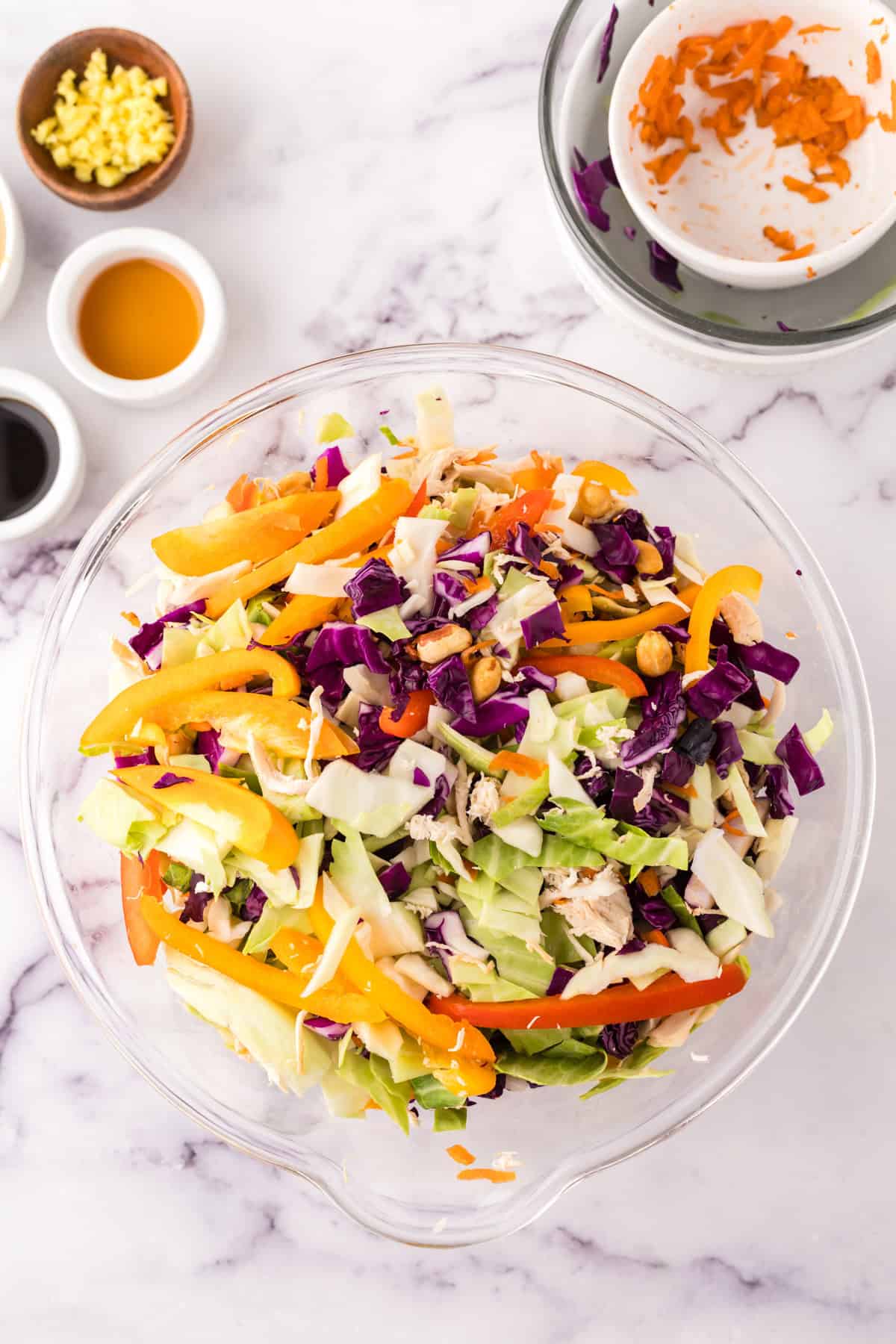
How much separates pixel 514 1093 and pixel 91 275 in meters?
1.96

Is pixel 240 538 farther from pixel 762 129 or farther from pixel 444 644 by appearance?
pixel 762 129

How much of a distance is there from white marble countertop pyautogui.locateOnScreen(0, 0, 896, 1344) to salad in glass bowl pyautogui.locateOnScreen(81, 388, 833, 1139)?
0.62m

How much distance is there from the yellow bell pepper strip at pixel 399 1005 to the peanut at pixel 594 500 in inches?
31.9

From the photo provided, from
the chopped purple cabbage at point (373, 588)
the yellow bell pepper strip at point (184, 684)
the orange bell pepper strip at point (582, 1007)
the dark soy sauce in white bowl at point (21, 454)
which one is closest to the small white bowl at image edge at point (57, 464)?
the dark soy sauce in white bowl at point (21, 454)

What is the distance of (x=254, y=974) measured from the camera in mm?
1873

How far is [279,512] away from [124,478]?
70 centimetres

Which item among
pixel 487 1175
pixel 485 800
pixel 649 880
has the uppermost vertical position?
pixel 485 800

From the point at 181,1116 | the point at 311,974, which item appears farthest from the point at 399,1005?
the point at 181,1116

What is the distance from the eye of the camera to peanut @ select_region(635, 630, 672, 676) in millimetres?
1906

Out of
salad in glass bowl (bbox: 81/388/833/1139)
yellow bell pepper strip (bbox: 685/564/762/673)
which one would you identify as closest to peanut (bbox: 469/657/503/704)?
salad in glass bowl (bbox: 81/388/833/1139)

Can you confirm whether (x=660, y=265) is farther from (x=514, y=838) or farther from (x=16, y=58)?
(x=16, y=58)

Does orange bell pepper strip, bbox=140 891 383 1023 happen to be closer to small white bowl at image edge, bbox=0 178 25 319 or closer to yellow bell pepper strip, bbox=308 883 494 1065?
yellow bell pepper strip, bbox=308 883 494 1065

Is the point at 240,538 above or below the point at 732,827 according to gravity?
above

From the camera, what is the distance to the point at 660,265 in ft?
8.07
